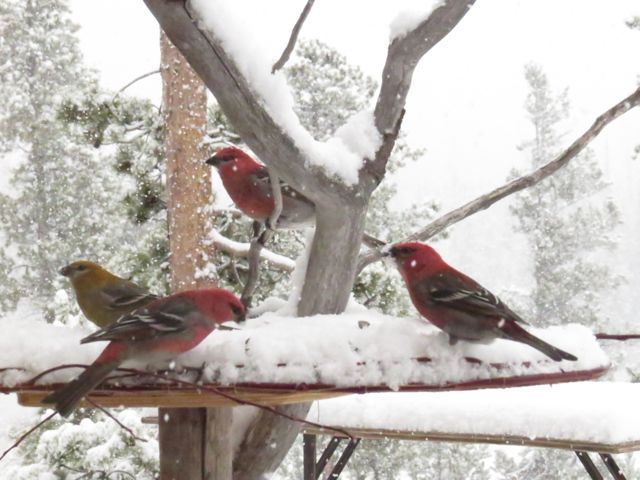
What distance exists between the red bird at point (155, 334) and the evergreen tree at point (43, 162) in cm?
867

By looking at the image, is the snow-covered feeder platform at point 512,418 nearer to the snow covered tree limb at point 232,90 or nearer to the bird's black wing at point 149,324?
the snow covered tree limb at point 232,90

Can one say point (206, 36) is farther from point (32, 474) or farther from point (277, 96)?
point (32, 474)

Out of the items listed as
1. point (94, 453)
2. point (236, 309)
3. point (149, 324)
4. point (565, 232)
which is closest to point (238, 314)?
point (236, 309)

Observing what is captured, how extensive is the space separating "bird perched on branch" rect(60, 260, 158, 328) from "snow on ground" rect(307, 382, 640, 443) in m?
1.45

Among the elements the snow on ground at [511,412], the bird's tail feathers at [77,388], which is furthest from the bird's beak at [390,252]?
the snow on ground at [511,412]

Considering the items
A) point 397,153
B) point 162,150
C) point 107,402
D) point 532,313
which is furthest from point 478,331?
point 532,313

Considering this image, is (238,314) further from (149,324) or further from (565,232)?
(565,232)

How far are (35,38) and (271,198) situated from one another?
28.2 feet

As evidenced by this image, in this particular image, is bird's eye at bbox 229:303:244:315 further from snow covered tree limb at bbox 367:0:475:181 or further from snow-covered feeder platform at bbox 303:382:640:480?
snow-covered feeder platform at bbox 303:382:640:480

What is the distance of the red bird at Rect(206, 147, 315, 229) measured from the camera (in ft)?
7.42

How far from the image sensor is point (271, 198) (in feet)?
7.79

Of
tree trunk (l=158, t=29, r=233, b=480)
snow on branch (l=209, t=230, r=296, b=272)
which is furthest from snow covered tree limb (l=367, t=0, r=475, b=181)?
tree trunk (l=158, t=29, r=233, b=480)

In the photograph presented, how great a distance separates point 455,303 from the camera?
144cm

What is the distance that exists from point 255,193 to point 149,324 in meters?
1.23
